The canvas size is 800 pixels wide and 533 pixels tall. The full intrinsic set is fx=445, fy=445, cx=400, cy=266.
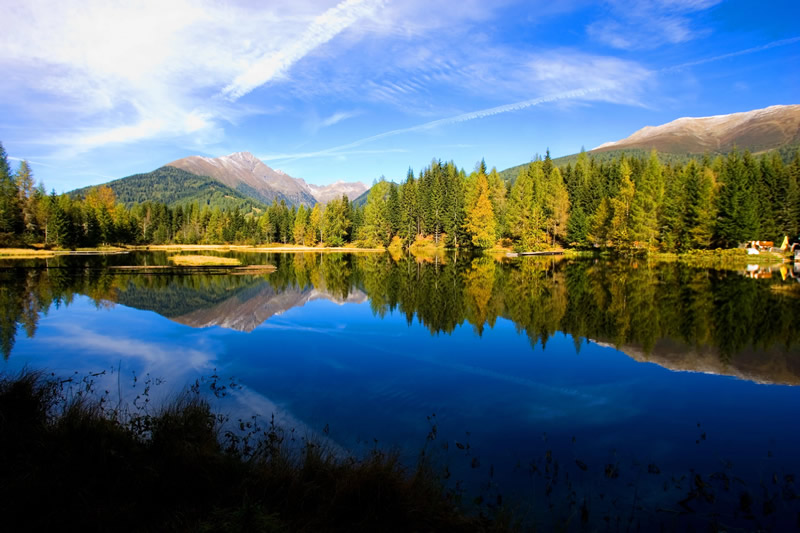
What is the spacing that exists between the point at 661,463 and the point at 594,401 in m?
3.30

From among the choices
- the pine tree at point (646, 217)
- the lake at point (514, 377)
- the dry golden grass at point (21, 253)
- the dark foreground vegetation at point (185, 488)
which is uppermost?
the pine tree at point (646, 217)

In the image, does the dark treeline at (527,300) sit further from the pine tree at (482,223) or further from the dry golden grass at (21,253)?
the pine tree at (482,223)

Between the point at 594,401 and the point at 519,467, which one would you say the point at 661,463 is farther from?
the point at 594,401

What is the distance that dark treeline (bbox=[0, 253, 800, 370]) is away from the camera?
58.9ft

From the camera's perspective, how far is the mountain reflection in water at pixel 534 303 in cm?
1585

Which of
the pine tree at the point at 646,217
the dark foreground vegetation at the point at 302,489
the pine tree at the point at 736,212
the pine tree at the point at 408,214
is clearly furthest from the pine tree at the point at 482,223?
the dark foreground vegetation at the point at 302,489

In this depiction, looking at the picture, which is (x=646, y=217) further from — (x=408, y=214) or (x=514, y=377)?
(x=514, y=377)

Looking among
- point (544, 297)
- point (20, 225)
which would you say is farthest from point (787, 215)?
point (20, 225)

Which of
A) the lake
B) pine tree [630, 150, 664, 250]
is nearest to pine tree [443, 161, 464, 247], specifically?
pine tree [630, 150, 664, 250]

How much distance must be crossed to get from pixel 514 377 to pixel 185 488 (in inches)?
375

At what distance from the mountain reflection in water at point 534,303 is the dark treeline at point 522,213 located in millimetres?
36485

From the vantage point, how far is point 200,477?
599cm

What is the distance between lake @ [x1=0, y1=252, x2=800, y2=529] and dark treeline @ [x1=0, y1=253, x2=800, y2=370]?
0.21 meters

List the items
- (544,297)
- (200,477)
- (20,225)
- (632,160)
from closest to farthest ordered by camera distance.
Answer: (200,477)
(544,297)
(20,225)
(632,160)
